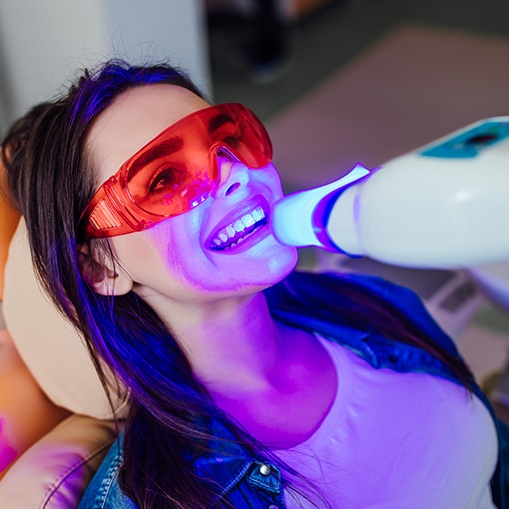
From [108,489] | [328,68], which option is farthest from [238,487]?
[328,68]

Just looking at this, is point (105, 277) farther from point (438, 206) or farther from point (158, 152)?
point (438, 206)

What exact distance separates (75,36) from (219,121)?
1217mm

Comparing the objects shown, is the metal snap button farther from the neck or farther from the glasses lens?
the glasses lens

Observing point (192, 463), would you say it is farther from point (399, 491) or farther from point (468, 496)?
point (468, 496)

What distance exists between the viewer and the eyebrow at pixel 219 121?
98 centimetres

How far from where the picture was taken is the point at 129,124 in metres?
0.97

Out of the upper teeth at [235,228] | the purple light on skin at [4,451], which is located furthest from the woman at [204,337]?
the purple light on skin at [4,451]

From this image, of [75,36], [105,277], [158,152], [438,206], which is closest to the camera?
[438,206]

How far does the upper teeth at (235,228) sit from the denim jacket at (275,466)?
0.27m

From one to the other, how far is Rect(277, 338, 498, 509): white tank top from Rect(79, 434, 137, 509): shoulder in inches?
8.6

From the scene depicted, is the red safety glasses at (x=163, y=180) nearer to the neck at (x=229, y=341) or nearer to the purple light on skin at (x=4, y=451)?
the neck at (x=229, y=341)

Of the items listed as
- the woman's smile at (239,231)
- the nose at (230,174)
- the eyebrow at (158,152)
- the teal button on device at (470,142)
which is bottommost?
the woman's smile at (239,231)

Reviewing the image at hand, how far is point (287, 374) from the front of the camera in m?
1.14

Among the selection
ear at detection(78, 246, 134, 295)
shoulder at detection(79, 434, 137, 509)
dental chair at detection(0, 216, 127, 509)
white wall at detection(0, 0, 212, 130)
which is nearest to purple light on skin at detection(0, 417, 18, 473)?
dental chair at detection(0, 216, 127, 509)
